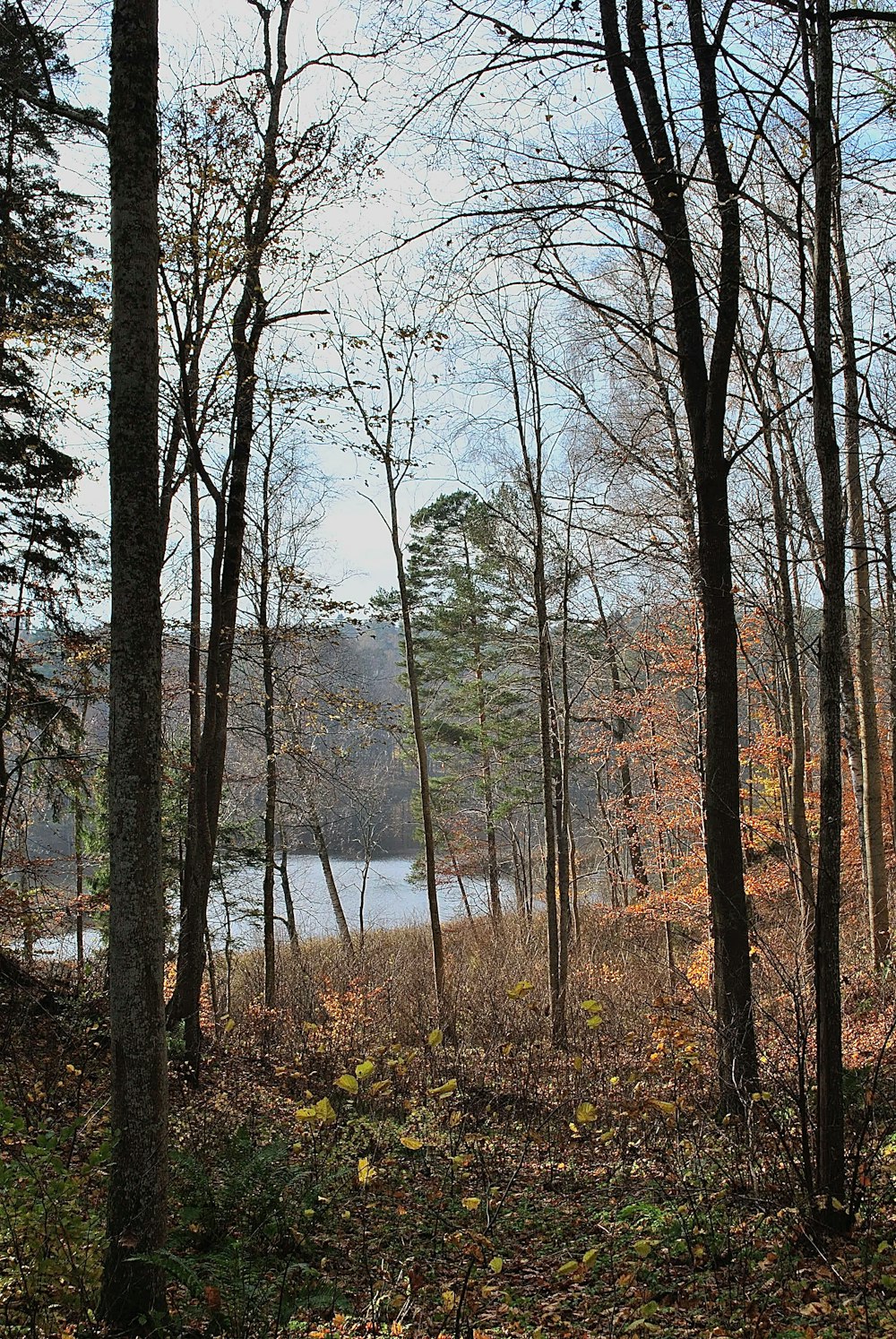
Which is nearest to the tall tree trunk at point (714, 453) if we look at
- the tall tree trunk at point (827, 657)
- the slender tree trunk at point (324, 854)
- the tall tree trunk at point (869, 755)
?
the tall tree trunk at point (827, 657)

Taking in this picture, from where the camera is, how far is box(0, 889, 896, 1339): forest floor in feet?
10.2

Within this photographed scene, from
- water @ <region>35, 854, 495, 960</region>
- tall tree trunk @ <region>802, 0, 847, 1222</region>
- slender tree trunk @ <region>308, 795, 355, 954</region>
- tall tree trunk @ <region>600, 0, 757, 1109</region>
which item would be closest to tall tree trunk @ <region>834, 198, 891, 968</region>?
tall tree trunk @ <region>600, 0, 757, 1109</region>

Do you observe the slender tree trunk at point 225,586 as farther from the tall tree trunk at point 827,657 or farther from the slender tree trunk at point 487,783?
the slender tree trunk at point 487,783

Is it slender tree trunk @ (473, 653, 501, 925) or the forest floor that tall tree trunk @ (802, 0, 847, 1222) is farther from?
slender tree trunk @ (473, 653, 501, 925)

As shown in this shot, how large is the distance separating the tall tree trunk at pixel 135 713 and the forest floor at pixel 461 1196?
0.17 metres

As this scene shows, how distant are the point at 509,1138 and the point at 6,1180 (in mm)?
3920

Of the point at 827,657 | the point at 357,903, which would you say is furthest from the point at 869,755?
the point at 357,903

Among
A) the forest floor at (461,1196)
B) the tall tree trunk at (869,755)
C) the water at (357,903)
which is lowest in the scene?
the water at (357,903)

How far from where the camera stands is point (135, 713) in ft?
11.1

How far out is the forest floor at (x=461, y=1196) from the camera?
3123mm

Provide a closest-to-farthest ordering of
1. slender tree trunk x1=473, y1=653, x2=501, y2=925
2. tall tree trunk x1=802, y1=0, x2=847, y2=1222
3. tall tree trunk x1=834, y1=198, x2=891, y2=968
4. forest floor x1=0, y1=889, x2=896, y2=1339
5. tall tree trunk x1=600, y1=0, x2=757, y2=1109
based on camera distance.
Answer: forest floor x1=0, y1=889, x2=896, y2=1339, tall tree trunk x1=802, y1=0, x2=847, y2=1222, tall tree trunk x1=600, y1=0, x2=757, y2=1109, tall tree trunk x1=834, y1=198, x2=891, y2=968, slender tree trunk x1=473, y1=653, x2=501, y2=925

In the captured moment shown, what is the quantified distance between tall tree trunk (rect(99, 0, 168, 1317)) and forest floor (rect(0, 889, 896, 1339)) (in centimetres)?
17

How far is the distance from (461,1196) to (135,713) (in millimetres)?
3495

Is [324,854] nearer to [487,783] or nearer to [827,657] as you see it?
[487,783]
